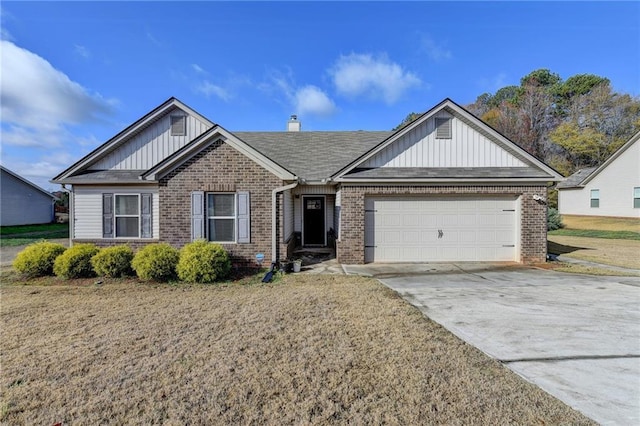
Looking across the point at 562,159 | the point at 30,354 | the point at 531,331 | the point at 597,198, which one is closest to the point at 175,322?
the point at 30,354

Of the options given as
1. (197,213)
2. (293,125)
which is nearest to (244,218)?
(197,213)

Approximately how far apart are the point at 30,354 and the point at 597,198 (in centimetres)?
3385

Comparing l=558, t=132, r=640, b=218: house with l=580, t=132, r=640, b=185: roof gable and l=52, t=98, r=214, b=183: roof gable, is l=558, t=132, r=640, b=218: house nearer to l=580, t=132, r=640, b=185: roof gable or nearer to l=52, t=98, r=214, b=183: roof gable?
l=580, t=132, r=640, b=185: roof gable

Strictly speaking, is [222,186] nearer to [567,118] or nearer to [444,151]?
[444,151]

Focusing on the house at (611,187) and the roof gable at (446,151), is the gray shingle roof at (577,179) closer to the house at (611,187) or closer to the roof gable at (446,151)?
the house at (611,187)

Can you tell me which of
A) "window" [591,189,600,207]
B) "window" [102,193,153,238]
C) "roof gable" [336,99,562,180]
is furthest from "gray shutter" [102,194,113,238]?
"window" [591,189,600,207]

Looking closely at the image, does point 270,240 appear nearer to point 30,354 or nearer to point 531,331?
point 30,354

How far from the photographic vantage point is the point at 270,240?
9570mm

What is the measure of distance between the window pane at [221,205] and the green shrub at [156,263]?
1.83 meters

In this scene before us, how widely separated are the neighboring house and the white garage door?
29892 mm

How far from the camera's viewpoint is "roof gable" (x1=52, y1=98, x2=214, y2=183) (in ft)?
36.2

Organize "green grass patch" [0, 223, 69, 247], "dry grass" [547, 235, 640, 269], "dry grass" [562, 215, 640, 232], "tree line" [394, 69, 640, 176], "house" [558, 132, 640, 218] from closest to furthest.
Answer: "dry grass" [547, 235, 640, 269], "green grass patch" [0, 223, 69, 247], "dry grass" [562, 215, 640, 232], "house" [558, 132, 640, 218], "tree line" [394, 69, 640, 176]

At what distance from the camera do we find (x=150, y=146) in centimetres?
1143

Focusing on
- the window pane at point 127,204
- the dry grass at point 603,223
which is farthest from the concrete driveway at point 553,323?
the dry grass at point 603,223
